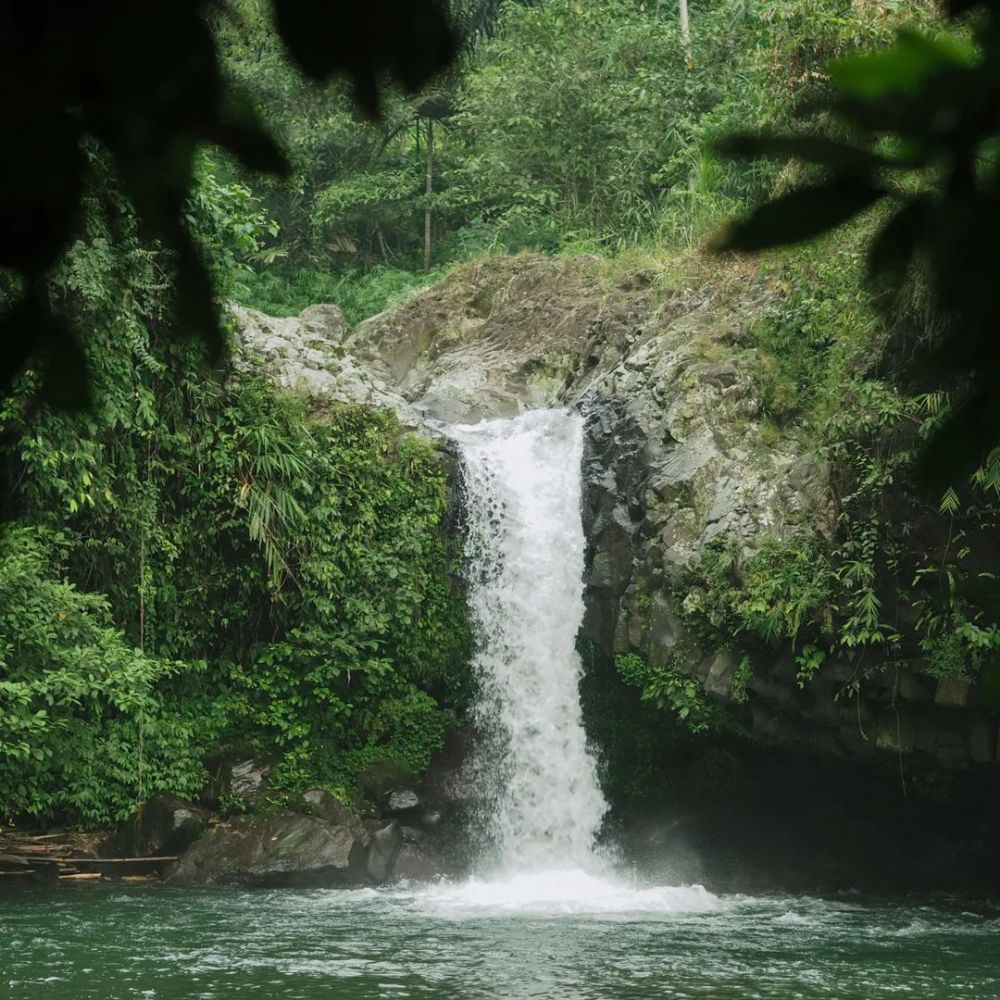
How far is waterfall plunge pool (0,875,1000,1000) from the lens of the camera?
761 centimetres

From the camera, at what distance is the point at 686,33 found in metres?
22.4

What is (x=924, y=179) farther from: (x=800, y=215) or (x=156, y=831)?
(x=156, y=831)

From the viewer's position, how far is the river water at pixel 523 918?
25.5 ft

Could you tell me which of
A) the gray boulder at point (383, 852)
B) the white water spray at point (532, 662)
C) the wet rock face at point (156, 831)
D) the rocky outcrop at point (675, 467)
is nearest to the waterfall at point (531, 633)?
the white water spray at point (532, 662)

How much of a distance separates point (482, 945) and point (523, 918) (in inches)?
49.5

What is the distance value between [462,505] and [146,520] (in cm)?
323

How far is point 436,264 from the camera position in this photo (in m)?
26.2

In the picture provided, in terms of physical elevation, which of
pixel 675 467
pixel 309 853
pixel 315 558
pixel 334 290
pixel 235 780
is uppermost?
pixel 334 290

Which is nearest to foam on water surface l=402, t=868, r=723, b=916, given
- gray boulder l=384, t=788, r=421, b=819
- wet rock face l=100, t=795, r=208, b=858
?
gray boulder l=384, t=788, r=421, b=819

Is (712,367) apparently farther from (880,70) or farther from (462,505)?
(880,70)

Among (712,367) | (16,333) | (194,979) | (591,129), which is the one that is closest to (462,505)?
(712,367)

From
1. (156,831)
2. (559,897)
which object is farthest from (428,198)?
(559,897)

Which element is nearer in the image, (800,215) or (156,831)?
(800,215)

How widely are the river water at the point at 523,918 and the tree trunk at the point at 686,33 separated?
9.51 meters
